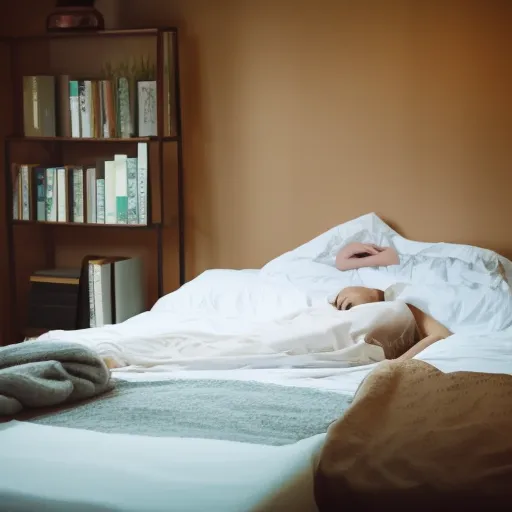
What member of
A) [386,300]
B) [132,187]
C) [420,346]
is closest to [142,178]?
[132,187]

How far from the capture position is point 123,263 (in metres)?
4.11

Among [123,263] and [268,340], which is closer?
[268,340]

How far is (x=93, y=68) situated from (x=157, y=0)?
448 mm

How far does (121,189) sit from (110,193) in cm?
7

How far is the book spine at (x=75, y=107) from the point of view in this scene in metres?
4.05

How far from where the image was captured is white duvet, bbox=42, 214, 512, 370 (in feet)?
8.77

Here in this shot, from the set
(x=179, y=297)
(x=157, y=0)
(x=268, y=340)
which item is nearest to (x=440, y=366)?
(x=268, y=340)

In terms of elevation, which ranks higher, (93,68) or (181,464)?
(93,68)

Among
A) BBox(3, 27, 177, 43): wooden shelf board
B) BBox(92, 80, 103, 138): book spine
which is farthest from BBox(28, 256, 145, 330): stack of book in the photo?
BBox(3, 27, 177, 43): wooden shelf board

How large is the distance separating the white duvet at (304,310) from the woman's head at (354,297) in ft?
0.21

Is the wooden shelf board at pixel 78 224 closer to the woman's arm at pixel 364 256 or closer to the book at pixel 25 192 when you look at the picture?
the book at pixel 25 192

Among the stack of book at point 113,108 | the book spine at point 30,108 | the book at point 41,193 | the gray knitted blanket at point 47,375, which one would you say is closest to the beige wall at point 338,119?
the stack of book at point 113,108

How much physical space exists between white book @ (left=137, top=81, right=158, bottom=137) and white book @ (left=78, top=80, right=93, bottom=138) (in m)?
0.22

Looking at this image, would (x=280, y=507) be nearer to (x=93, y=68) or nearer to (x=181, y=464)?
(x=181, y=464)
